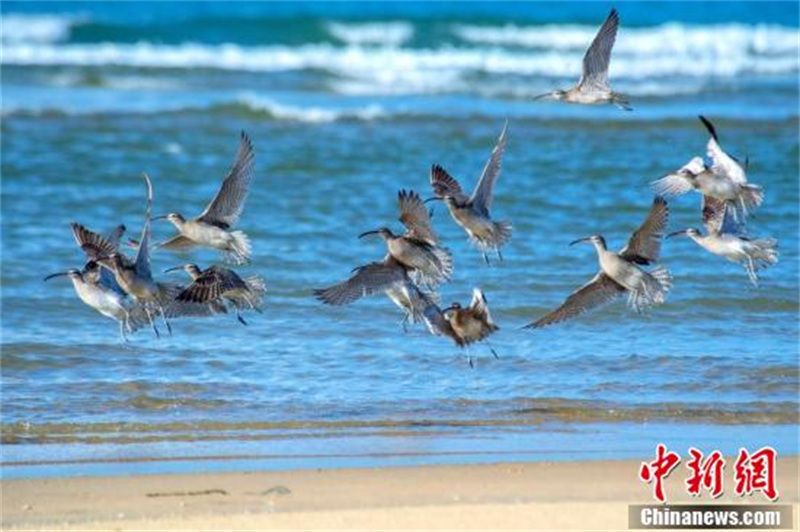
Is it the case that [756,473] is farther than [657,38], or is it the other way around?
[657,38]

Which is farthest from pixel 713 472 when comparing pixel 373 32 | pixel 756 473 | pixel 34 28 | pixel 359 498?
pixel 34 28

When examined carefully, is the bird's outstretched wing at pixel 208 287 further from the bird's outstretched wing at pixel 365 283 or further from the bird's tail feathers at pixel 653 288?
the bird's tail feathers at pixel 653 288

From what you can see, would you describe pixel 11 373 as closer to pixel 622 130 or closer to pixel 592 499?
pixel 592 499

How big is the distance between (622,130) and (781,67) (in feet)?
32.0

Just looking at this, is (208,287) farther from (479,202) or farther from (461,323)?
(479,202)

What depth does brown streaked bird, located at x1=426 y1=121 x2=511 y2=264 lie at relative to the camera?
27.2ft

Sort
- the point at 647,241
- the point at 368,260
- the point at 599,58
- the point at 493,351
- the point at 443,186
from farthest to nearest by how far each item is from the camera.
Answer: the point at 368,260 < the point at 599,58 < the point at 493,351 < the point at 443,186 < the point at 647,241

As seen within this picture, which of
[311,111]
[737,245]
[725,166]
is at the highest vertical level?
[311,111]

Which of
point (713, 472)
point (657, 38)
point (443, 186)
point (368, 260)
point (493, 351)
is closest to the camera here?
point (713, 472)

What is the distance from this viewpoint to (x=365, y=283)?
783 centimetres

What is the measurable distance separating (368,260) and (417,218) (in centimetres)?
322

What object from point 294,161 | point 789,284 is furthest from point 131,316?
point 294,161

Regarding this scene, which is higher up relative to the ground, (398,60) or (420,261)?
(398,60)

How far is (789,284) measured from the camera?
403 inches
